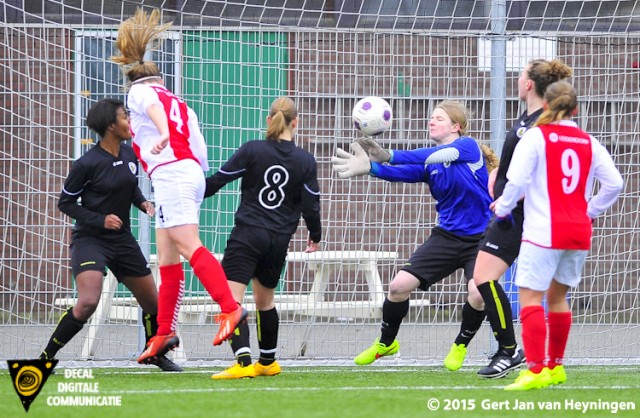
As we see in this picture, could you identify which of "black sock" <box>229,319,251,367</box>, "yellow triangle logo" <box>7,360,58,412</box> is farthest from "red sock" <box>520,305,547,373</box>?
"yellow triangle logo" <box>7,360,58,412</box>

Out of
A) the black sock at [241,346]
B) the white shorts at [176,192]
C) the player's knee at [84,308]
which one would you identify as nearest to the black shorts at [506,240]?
the black sock at [241,346]

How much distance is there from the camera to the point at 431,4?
31.6 ft

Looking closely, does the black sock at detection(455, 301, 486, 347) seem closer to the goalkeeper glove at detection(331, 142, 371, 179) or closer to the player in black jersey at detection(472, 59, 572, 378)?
the player in black jersey at detection(472, 59, 572, 378)

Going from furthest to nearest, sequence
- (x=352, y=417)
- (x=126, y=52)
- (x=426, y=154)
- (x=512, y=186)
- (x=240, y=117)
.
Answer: (x=240, y=117) < (x=426, y=154) < (x=126, y=52) < (x=512, y=186) < (x=352, y=417)

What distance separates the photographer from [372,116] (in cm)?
797

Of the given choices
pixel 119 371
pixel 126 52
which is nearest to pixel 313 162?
pixel 126 52

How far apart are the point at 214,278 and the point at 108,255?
102cm

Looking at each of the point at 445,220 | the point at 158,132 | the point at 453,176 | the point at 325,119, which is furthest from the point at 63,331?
the point at 325,119

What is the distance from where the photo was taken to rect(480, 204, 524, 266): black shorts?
6.95 metres

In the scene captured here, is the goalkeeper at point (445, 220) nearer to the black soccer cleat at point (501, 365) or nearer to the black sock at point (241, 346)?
the black soccer cleat at point (501, 365)

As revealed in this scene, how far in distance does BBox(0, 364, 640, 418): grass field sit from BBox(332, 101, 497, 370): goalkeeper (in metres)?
0.37

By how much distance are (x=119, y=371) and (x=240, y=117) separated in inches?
88.7

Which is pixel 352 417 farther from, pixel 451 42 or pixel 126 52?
pixel 451 42

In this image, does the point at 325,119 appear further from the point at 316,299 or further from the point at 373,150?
the point at 373,150
